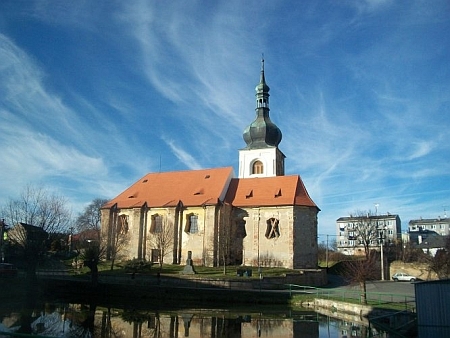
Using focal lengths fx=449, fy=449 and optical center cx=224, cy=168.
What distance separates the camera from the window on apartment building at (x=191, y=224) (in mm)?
52000

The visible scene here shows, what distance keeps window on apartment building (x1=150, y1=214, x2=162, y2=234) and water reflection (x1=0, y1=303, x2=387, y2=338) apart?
22579 mm

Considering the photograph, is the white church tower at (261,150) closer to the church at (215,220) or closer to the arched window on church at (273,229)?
the church at (215,220)

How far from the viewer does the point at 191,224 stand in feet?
172

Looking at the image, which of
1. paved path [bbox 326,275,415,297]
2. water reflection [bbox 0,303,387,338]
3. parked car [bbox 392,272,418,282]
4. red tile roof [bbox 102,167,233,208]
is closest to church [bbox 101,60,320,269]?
red tile roof [bbox 102,167,233,208]

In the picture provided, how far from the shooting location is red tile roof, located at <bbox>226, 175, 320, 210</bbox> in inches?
1951

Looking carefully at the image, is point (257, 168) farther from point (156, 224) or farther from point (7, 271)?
point (7, 271)

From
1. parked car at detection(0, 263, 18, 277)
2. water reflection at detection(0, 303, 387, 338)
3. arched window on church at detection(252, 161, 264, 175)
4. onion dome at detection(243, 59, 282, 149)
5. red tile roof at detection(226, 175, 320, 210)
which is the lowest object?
water reflection at detection(0, 303, 387, 338)

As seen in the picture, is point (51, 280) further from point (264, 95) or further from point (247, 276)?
point (264, 95)

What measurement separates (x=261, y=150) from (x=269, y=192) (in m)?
11.2

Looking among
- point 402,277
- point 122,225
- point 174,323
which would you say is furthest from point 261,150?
point 174,323

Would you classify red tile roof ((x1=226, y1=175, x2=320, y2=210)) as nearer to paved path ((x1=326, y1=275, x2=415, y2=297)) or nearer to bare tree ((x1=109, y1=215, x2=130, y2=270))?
paved path ((x1=326, y1=275, x2=415, y2=297))

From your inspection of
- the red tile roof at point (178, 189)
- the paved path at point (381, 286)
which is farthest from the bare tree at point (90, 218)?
the paved path at point (381, 286)

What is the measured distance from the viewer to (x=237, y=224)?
167 feet

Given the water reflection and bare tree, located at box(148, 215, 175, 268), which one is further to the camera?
bare tree, located at box(148, 215, 175, 268)
